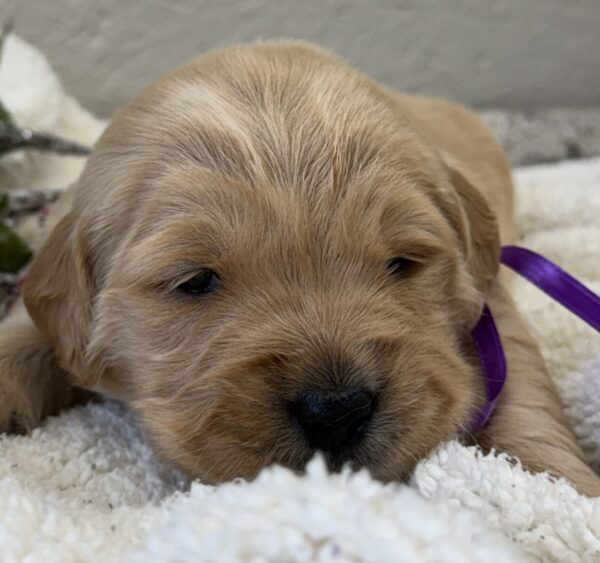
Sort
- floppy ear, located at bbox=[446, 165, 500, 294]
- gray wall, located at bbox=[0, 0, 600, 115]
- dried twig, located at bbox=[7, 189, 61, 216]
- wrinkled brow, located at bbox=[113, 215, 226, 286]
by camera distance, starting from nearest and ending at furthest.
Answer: wrinkled brow, located at bbox=[113, 215, 226, 286], floppy ear, located at bbox=[446, 165, 500, 294], dried twig, located at bbox=[7, 189, 61, 216], gray wall, located at bbox=[0, 0, 600, 115]

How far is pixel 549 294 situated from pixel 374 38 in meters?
2.36

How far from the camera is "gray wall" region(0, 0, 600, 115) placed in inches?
128

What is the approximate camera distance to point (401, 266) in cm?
138

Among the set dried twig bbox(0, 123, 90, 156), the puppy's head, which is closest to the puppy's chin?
the puppy's head

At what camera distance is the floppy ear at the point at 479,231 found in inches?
62.5

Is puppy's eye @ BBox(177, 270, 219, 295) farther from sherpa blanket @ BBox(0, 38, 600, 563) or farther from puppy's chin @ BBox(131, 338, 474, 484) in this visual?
sherpa blanket @ BBox(0, 38, 600, 563)

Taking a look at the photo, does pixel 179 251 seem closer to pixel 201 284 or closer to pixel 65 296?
pixel 201 284

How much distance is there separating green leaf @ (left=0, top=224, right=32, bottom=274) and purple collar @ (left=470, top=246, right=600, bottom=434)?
1180mm

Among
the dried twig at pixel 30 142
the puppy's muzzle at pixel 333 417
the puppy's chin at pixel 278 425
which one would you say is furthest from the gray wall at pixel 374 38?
the puppy's muzzle at pixel 333 417

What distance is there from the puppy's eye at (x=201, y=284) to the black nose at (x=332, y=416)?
269mm

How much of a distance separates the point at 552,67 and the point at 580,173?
140 centimetres

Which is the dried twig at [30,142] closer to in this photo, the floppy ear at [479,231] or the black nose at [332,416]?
the floppy ear at [479,231]

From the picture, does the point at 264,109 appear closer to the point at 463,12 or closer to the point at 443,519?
the point at 443,519

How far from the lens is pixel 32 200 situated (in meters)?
2.30
